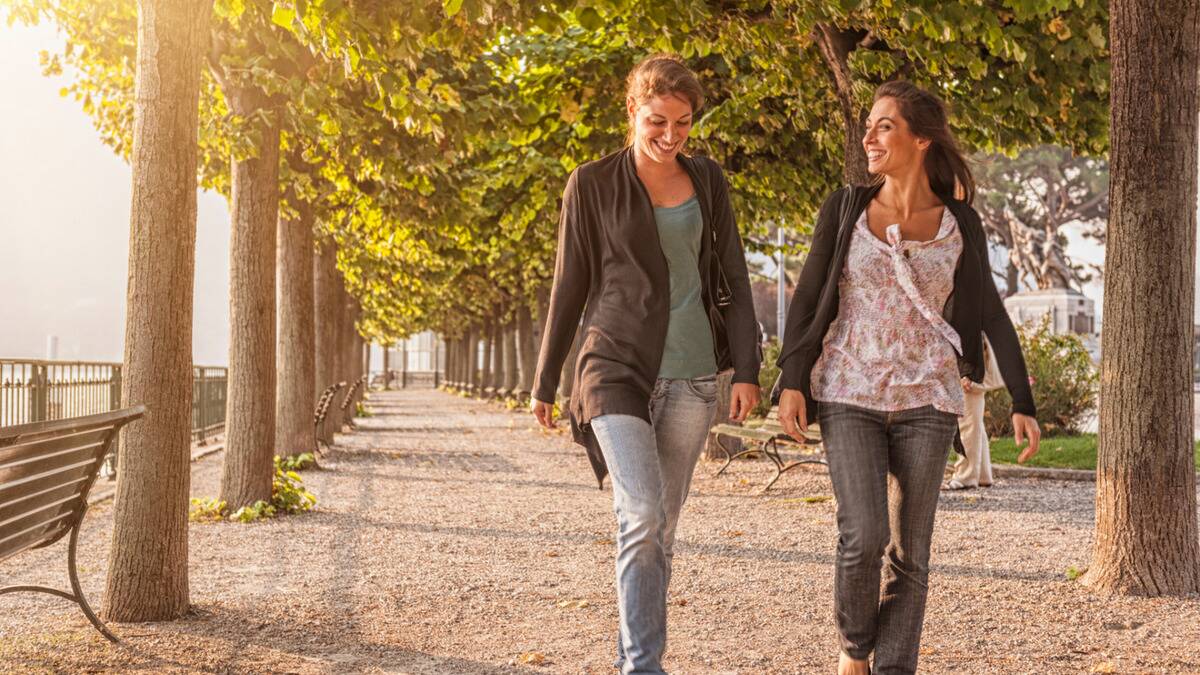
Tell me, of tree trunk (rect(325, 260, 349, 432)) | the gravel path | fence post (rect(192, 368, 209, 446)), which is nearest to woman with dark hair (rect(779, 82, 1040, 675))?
the gravel path

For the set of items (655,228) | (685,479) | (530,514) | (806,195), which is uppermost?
(806,195)

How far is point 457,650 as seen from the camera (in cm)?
569

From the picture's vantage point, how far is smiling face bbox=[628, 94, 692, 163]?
4.00m

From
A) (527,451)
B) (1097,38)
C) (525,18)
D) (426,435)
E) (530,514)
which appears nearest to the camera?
(525,18)

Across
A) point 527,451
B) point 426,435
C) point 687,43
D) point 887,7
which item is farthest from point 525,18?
point 426,435

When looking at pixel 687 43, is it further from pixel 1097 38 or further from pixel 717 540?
pixel 717 540

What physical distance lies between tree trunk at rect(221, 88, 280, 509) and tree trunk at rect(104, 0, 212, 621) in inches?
174

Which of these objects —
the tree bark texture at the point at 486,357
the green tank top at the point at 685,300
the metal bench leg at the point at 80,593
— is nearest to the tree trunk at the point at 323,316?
the metal bench leg at the point at 80,593

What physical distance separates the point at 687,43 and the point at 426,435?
46.6ft

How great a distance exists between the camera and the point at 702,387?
4051 millimetres

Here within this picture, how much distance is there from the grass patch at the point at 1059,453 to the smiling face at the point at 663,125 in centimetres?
1227

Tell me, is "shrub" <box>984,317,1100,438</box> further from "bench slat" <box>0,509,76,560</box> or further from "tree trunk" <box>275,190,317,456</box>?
"bench slat" <box>0,509,76,560</box>

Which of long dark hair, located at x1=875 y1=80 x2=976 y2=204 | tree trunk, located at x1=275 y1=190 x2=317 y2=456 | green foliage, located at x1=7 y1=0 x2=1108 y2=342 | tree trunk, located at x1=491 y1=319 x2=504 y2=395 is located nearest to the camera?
long dark hair, located at x1=875 y1=80 x2=976 y2=204

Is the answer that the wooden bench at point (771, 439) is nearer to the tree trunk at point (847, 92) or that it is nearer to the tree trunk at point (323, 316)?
the tree trunk at point (847, 92)
